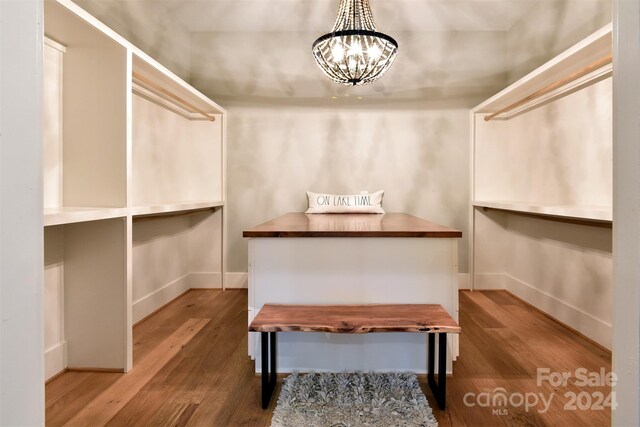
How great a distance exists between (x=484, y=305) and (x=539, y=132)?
147 centimetres

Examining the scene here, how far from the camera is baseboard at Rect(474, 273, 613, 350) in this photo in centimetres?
213

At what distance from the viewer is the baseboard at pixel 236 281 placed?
3.56 m

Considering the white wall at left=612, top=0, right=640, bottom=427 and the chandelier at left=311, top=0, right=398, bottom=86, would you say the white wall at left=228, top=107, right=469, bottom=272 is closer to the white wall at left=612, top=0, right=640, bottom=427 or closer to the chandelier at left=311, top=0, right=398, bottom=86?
the chandelier at left=311, top=0, right=398, bottom=86

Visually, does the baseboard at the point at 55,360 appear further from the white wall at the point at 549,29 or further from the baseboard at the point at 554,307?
the white wall at the point at 549,29

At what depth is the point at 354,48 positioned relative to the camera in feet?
6.69

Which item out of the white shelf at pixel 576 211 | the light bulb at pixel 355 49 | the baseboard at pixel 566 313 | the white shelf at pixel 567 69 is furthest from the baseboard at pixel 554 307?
the light bulb at pixel 355 49

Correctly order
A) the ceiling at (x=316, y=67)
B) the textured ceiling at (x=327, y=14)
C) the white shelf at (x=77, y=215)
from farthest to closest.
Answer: the ceiling at (x=316, y=67) → the textured ceiling at (x=327, y=14) → the white shelf at (x=77, y=215)

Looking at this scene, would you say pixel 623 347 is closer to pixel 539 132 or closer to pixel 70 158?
pixel 70 158

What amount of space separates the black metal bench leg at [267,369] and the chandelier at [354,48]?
1539 millimetres

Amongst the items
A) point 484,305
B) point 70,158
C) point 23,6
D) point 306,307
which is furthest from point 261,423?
point 484,305

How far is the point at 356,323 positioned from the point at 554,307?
77.3 inches

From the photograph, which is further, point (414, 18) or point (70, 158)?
point (414, 18)

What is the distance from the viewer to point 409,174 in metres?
3.54

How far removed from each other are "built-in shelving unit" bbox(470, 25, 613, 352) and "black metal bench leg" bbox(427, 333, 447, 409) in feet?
3.20
